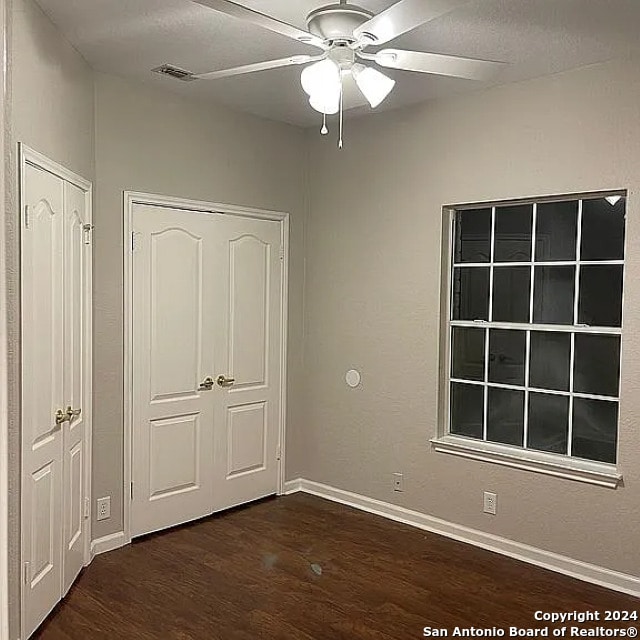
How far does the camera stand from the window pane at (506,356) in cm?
423

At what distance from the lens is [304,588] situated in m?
3.67

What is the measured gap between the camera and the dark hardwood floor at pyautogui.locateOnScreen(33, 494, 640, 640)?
328 cm

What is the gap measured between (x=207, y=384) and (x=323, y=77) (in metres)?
2.54

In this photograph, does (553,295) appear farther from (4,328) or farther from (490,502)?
(4,328)

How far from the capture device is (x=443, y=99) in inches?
173

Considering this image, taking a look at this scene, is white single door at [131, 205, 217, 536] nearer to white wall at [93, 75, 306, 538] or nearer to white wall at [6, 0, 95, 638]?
white wall at [93, 75, 306, 538]

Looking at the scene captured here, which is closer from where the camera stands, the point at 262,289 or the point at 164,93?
the point at 164,93

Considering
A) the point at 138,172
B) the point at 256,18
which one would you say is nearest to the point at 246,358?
the point at 138,172

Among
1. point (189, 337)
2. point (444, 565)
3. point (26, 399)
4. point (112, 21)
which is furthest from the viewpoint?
point (189, 337)

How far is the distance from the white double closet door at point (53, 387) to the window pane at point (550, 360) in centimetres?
256

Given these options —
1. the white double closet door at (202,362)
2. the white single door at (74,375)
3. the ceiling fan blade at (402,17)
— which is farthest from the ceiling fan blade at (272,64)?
the white double closet door at (202,362)

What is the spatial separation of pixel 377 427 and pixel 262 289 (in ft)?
4.13

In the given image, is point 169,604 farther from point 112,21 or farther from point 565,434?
point 112,21

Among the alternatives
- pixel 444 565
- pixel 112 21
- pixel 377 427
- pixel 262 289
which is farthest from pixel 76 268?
pixel 444 565
